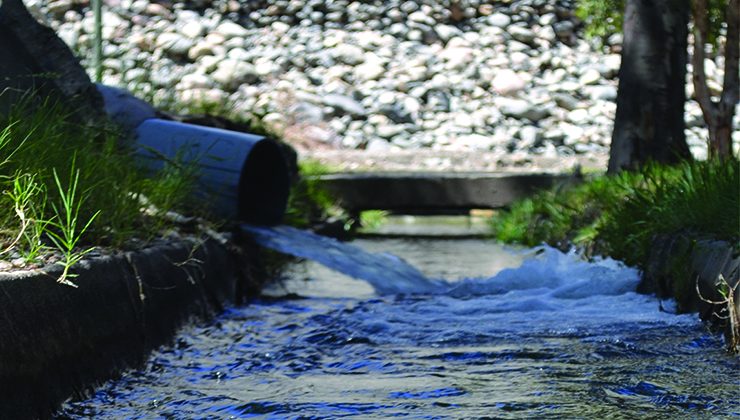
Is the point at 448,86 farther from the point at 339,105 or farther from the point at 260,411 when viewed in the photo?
the point at 260,411

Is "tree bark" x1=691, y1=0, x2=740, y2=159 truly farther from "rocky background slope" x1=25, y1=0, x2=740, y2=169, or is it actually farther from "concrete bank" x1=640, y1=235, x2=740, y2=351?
"rocky background slope" x1=25, y1=0, x2=740, y2=169

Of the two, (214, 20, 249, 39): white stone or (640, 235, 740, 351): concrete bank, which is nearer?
(640, 235, 740, 351): concrete bank

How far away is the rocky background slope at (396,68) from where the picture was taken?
18.0 m

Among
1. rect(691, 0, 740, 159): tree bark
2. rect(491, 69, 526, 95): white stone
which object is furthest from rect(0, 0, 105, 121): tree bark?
rect(491, 69, 526, 95): white stone

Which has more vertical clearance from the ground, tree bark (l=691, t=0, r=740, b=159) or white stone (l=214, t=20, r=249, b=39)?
white stone (l=214, t=20, r=249, b=39)

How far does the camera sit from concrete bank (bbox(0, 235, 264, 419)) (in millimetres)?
3503

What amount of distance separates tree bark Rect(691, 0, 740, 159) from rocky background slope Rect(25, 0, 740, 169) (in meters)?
7.05

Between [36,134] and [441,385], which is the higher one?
[36,134]

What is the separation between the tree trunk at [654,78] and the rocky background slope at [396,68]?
6387mm

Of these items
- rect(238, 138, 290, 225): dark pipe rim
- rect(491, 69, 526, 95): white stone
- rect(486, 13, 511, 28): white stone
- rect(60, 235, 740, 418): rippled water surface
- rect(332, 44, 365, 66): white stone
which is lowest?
rect(60, 235, 740, 418): rippled water surface

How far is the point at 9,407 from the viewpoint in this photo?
3.38 meters

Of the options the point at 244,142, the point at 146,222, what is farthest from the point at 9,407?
the point at 244,142

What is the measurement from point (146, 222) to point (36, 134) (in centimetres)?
74

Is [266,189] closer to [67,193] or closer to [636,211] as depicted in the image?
[636,211]
